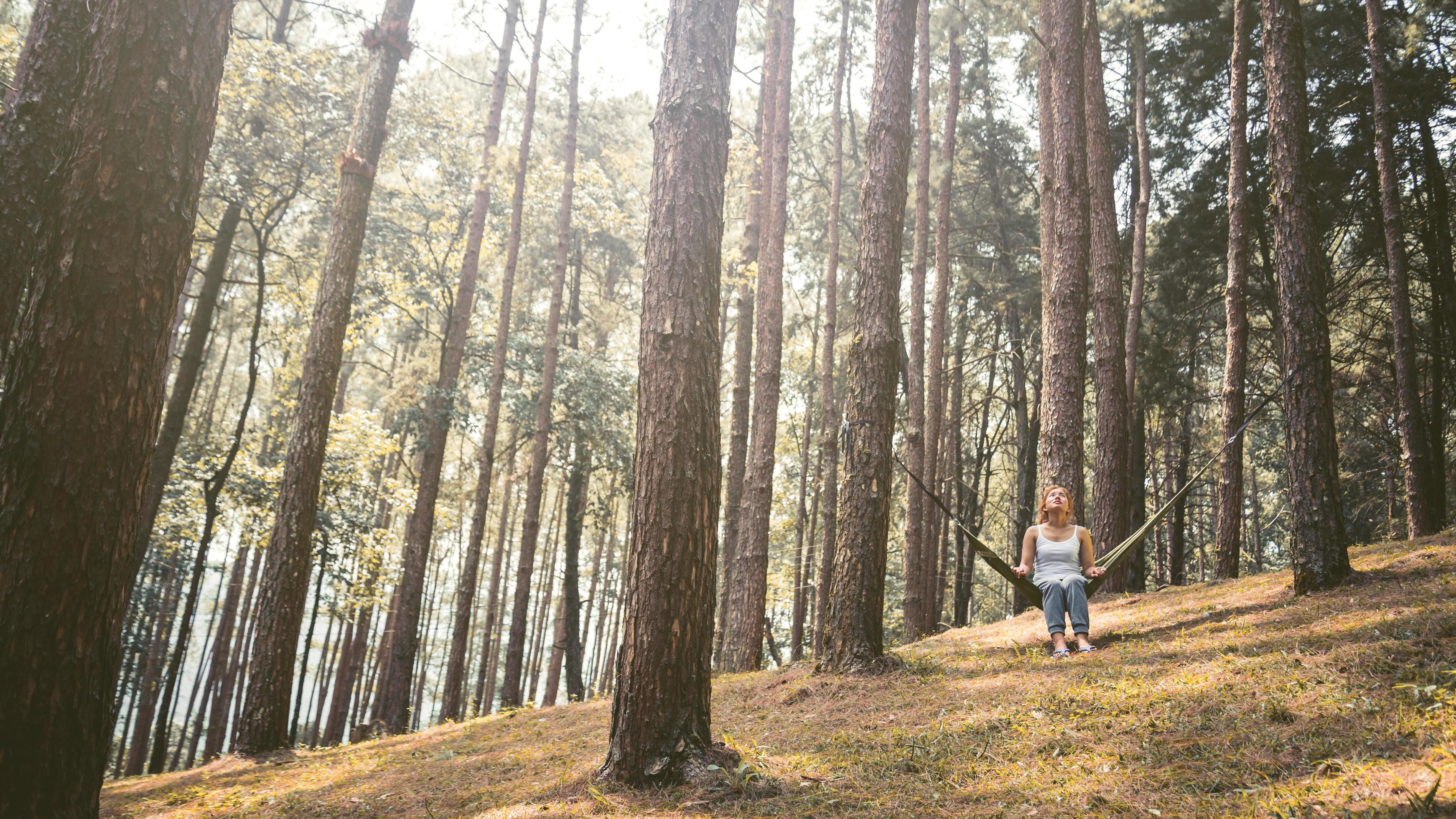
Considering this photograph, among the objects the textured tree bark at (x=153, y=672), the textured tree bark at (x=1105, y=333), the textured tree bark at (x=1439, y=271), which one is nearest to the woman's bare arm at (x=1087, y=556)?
the textured tree bark at (x=1105, y=333)

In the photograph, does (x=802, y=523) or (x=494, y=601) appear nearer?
(x=802, y=523)

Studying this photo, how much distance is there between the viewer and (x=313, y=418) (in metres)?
6.18

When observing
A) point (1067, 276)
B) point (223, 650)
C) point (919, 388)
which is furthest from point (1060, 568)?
point (223, 650)

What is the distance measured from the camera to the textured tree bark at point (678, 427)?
3.15m

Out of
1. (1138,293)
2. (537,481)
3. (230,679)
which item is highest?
(1138,293)

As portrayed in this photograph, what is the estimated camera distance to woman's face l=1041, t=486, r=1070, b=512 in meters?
5.42

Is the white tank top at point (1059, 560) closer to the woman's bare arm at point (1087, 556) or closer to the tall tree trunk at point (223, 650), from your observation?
the woman's bare arm at point (1087, 556)

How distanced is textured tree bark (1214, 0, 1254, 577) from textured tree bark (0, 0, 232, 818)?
9263mm

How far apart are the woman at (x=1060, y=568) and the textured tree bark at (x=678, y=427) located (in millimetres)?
3043

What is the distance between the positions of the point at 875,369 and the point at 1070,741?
2841 mm

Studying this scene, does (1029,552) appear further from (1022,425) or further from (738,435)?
(1022,425)

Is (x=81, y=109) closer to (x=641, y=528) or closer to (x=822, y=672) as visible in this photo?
(x=641, y=528)

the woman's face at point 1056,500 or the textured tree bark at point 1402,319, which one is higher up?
the textured tree bark at point 1402,319

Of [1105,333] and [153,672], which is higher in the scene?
[1105,333]
